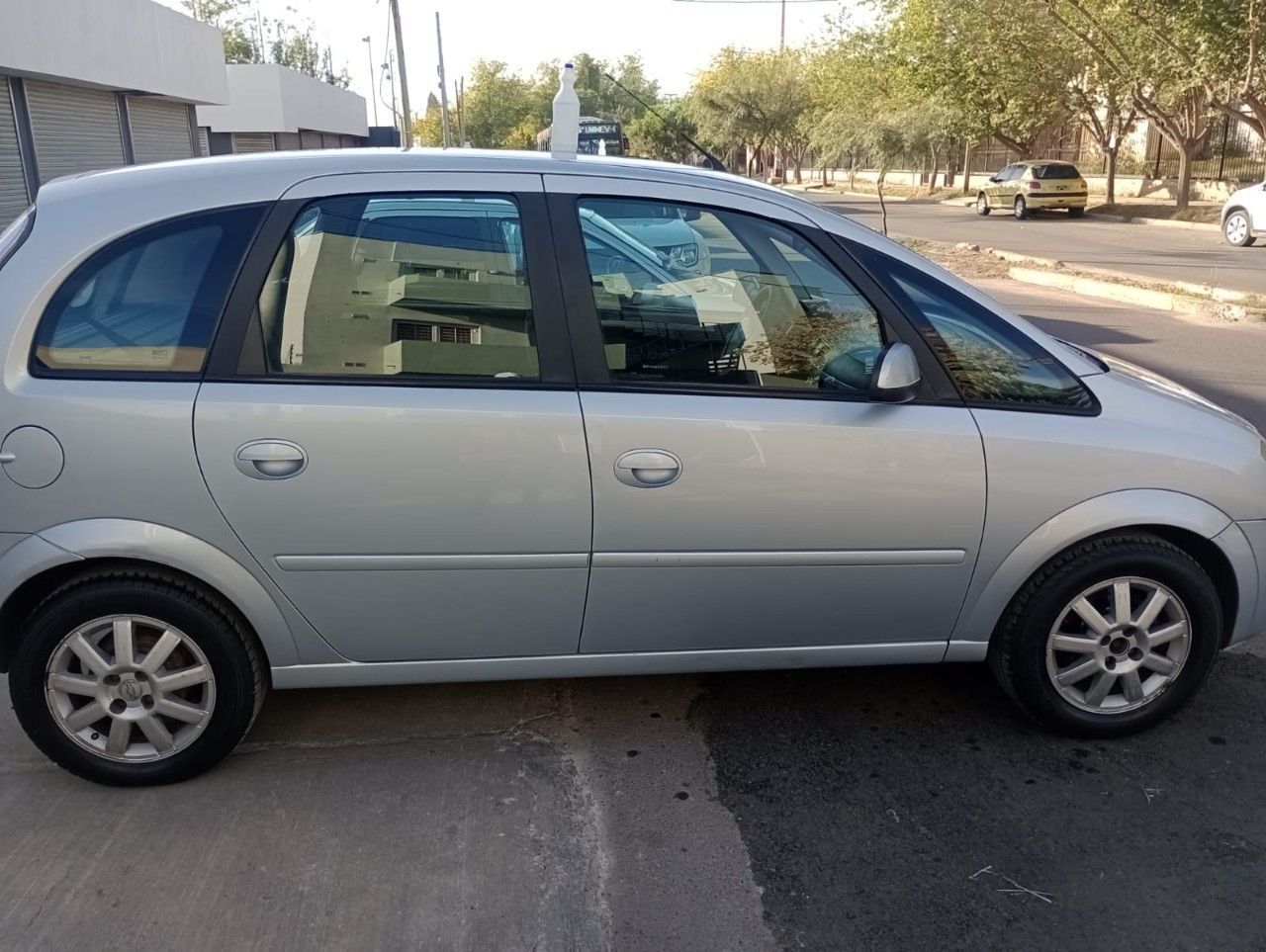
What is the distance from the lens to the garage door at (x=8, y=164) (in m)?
17.7

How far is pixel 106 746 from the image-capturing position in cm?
306

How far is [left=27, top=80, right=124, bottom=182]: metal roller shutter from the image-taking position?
19.4 meters

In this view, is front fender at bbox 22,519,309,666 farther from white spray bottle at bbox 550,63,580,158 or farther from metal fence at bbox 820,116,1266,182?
metal fence at bbox 820,116,1266,182

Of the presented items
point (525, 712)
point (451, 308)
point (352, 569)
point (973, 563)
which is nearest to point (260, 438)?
point (352, 569)

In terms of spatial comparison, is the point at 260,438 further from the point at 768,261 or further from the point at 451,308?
the point at 768,261

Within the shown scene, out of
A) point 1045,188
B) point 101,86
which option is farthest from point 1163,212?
point 101,86

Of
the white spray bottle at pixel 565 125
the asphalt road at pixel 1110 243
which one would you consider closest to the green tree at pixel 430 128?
the asphalt road at pixel 1110 243

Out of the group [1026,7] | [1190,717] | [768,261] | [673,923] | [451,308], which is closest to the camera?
[673,923]

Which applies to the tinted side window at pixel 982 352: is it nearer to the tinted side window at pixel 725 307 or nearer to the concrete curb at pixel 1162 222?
the tinted side window at pixel 725 307

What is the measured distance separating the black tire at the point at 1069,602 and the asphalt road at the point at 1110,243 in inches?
490

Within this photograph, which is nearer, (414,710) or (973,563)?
(973,563)

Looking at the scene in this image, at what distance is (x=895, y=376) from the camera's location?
9.63ft

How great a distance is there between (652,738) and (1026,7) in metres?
31.3

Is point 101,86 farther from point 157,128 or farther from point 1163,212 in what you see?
point 1163,212
